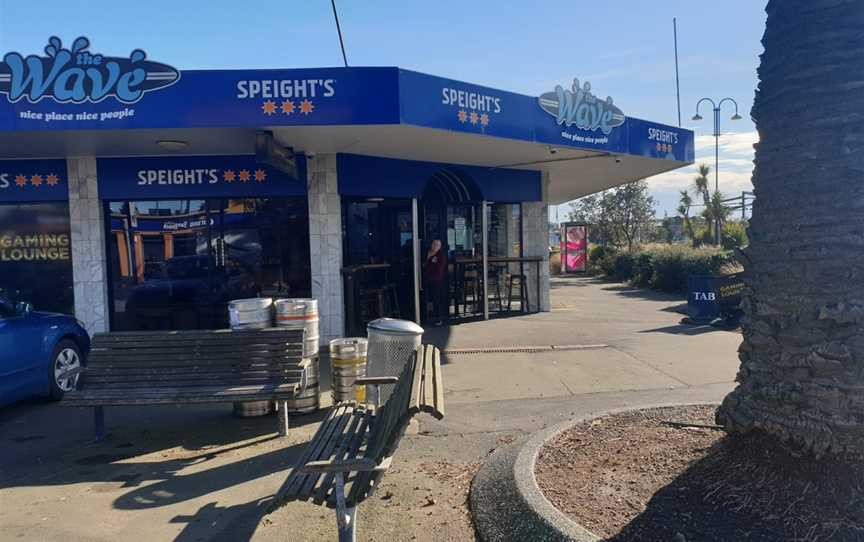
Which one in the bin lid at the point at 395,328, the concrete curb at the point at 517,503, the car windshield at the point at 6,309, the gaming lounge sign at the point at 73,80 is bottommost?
the concrete curb at the point at 517,503

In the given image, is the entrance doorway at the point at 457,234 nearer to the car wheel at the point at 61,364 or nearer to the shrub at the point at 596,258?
the car wheel at the point at 61,364

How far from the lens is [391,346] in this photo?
228 inches

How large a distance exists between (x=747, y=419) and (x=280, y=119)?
6307 millimetres

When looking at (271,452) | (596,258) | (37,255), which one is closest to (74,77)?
(37,255)

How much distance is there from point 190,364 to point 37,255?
652cm

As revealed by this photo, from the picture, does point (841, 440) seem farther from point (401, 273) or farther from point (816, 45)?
point (401, 273)

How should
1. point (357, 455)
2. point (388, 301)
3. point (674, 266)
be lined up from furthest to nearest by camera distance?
point (674, 266) < point (388, 301) < point (357, 455)

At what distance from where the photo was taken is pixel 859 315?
3.17 metres

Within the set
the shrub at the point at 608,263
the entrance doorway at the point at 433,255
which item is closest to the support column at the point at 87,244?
the entrance doorway at the point at 433,255

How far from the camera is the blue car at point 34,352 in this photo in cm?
638

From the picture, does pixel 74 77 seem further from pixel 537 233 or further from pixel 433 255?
pixel 537 233

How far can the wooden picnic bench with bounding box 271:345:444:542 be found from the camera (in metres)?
3.18

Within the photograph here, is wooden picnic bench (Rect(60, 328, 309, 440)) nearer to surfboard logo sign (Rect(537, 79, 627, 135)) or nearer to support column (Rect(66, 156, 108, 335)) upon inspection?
support column (Rect(66, 156, 108, 335))

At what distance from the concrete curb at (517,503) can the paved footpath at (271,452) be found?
16 centimetres
